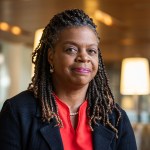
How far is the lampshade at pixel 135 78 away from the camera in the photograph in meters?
9.23

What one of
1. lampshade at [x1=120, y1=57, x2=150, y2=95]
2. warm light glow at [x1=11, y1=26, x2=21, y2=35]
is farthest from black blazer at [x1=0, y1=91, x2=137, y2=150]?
warm light glow at [x1=11, y1=26, x2=21, y2=35]

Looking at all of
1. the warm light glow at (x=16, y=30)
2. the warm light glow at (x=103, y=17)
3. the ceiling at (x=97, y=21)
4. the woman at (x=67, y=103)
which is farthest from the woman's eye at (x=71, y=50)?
the warm light glow at (x=16, y=30)

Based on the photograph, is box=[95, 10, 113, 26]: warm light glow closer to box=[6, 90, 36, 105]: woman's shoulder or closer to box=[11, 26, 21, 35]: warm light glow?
box=[11, 26, 21, 35]: warm light glow

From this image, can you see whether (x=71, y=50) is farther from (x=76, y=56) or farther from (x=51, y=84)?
(x=51, y=84)

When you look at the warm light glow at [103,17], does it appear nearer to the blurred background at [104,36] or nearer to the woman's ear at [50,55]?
the blurred background at [104,36]

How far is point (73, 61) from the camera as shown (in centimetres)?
196

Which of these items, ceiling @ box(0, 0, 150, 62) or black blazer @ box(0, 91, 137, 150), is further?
ceiling @ box(0, 0, 150, 62)

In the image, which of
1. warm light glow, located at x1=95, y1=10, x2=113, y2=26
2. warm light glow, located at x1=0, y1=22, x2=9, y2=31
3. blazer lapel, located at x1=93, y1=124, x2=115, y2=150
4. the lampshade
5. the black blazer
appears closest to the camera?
the black blazer

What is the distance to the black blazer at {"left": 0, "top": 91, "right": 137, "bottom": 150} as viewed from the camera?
191cm

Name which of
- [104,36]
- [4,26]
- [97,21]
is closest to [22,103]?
[97,21]

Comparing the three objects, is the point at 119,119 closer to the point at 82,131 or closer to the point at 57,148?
the point at 82,131

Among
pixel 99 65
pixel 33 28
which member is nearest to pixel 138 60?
pixel 33 28

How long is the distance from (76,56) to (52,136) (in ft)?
1.18

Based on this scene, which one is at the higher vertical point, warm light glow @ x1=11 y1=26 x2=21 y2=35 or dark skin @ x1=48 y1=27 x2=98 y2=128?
warm light glow @ x1=11 y1=26 x2=21 y2=35
